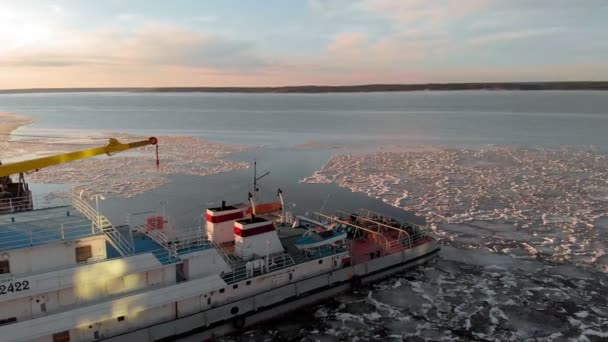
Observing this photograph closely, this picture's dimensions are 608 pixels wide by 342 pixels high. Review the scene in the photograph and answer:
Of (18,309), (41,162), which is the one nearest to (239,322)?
(18,309)

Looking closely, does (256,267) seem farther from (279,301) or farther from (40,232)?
(40,232)

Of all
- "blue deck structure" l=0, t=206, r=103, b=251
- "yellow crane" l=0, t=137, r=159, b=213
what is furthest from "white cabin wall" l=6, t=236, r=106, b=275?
"yellow crane" l=0, t=137, r=159, b=213

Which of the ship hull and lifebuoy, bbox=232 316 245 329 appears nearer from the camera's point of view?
the ship hull

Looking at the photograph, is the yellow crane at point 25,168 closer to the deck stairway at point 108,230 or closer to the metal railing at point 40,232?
the metal railing at point 40,232

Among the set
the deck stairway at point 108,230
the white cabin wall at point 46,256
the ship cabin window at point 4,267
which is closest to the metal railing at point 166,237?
the deck stairway at point 108,230

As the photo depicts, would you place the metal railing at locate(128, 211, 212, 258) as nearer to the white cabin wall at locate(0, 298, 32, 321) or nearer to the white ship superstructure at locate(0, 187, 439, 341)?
the white ship superstructure at locate(0, 187, 439, 341)
